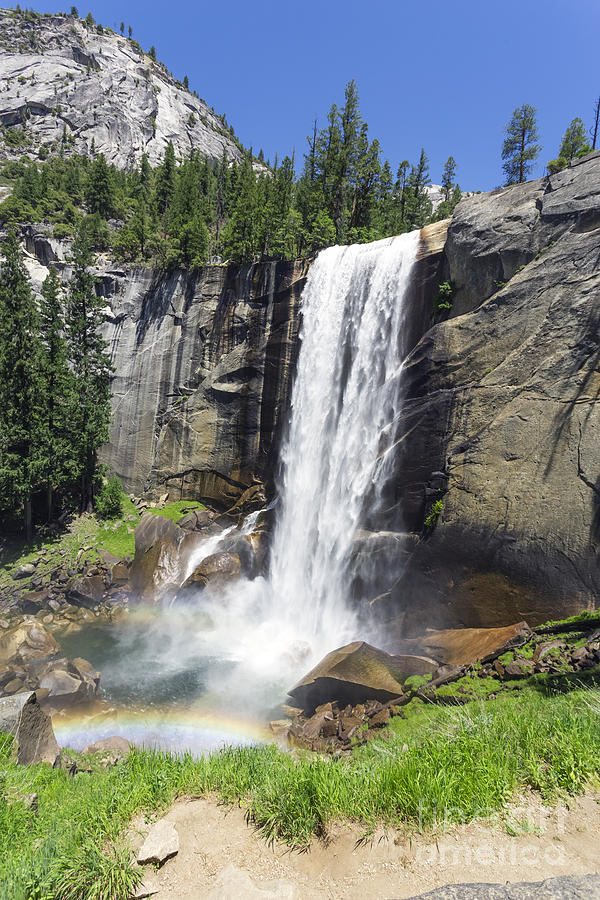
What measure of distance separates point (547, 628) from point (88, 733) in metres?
14.5

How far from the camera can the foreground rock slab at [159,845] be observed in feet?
12.7

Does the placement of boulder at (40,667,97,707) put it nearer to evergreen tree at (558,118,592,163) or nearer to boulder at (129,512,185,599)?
boulder at (129,512,185,599)

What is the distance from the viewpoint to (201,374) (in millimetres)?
32625

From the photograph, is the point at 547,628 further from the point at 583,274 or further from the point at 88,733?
the point at 88,733

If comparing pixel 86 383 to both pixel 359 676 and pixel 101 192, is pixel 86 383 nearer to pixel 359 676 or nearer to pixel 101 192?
pixel 359 676

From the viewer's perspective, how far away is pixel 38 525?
28578mm

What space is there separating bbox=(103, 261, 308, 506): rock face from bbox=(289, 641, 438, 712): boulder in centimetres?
1576

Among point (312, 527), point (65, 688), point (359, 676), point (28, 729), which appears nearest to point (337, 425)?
point (312, 527)

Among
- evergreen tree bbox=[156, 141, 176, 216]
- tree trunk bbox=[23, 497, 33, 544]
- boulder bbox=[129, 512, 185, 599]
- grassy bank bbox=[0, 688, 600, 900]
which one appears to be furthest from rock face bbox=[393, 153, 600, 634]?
evergreen tree bbox=[156, 141, 176, 216]

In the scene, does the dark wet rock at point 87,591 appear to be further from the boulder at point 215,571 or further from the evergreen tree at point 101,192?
the evergreen tree at point 101,192

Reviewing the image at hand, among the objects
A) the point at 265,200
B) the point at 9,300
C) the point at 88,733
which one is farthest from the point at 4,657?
the point at 265,200

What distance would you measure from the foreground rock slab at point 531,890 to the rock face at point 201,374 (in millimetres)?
24839

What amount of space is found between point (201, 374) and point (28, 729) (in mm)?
27036

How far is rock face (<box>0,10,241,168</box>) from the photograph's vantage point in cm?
10394
